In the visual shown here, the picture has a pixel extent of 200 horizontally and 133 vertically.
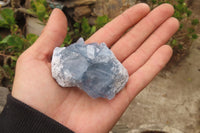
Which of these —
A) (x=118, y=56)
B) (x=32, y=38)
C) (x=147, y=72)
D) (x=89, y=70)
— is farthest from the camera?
(x=32, y=38)

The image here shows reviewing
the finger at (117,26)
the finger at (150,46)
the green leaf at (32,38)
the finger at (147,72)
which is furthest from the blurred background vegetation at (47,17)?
the finger at (147,72)

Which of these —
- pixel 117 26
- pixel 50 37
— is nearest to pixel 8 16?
pixel 50 37

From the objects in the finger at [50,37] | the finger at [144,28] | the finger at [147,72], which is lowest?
the finger at [147,72]

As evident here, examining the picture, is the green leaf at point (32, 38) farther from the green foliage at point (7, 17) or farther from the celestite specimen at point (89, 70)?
the celestite specimen at point (89, 70)

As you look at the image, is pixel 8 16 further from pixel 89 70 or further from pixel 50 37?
pixel 89 70

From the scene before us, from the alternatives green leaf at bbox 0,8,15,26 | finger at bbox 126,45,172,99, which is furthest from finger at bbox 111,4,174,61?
green leaf at bbox 0,8,15,26

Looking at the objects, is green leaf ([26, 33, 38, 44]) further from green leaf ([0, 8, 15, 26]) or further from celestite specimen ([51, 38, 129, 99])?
celestite specimen ([51, 38, 129, 99])

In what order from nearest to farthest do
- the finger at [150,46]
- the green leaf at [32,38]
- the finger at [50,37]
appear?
1. the finger at [50,37]
2. the finger at [150,46]
3. the green leaf at [32,38]
